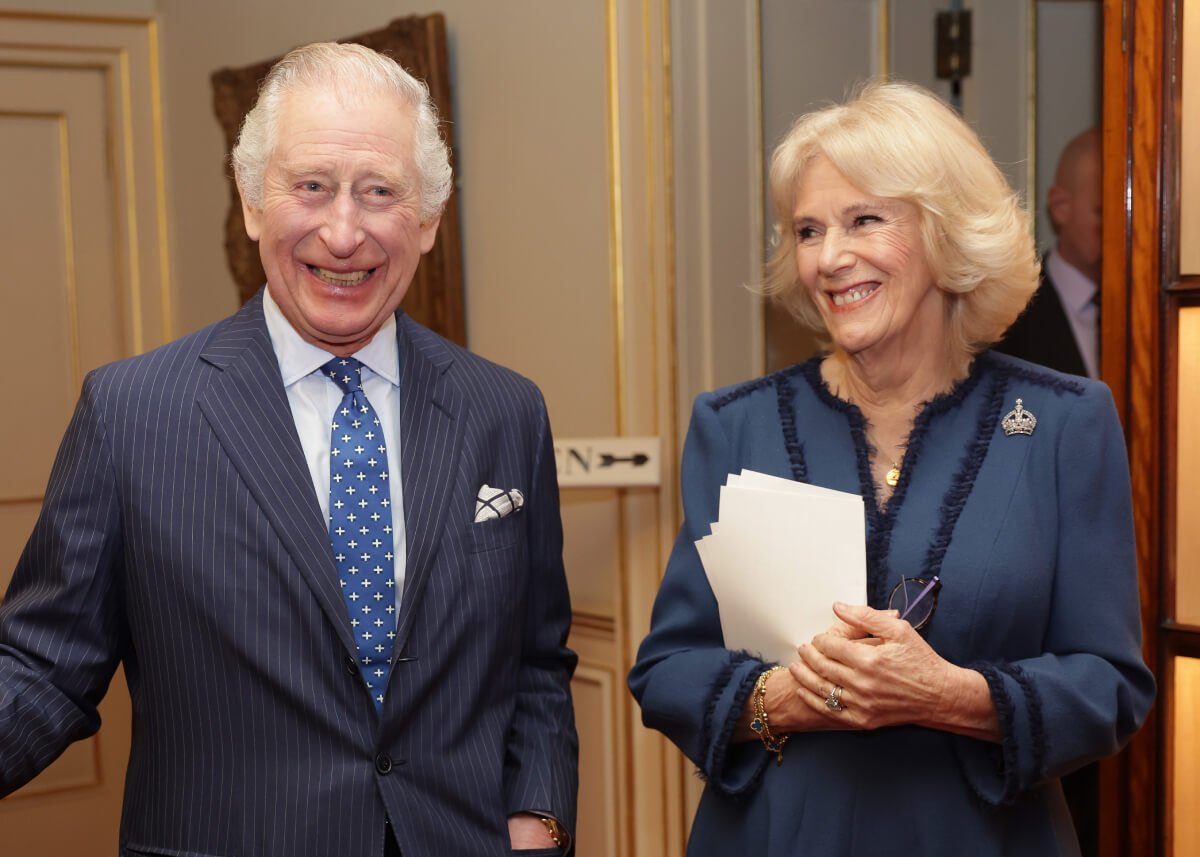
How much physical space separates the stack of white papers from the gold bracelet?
0.04 m

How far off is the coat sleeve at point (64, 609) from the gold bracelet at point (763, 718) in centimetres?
86

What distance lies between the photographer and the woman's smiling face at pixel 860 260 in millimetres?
1849

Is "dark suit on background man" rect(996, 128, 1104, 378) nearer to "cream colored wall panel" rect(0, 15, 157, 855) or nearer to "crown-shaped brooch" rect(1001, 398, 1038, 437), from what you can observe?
"crown-shaped brooch" rect(1001, 398, 1038, 437)

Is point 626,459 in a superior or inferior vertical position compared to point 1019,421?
inferior

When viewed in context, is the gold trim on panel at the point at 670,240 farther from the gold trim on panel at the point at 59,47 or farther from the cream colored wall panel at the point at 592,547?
the gold trim on panel at the point at 59,47

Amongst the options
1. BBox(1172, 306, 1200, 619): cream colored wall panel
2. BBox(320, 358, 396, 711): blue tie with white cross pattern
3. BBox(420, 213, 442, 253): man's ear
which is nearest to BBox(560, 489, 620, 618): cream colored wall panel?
BBox(1172, 306, 1200, 619): cream colored wall panel

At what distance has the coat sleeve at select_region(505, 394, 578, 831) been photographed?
5.96ft

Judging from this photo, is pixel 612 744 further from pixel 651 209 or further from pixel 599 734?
pixel 651 209

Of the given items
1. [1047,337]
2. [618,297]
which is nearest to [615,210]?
[618,297]

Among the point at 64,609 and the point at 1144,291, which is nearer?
the point at 64,609

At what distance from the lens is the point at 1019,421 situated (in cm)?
185

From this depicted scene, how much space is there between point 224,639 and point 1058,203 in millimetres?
3091

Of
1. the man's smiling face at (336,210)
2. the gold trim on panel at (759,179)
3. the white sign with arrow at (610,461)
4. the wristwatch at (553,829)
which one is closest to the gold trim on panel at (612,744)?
the white sign with arrow at (610,461)

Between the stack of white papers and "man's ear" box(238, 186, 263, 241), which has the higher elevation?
"man's ear" box(238, 186, 263, 241)
